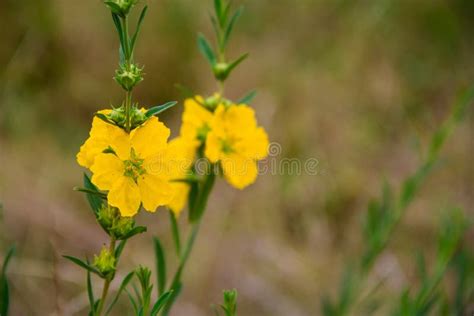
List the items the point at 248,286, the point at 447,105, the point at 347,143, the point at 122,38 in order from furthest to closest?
the point at 447,105 < the point at 347,143 < the point at 248,286 < the point at 122,38

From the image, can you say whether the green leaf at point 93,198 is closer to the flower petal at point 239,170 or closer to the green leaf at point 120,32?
the green leaf at point 120,32

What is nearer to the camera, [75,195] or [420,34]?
[75,195]

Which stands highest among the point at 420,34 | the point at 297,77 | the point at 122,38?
the point at 420,34

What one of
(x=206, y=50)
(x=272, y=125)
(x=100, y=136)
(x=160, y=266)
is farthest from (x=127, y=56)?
(x=272, y=125)

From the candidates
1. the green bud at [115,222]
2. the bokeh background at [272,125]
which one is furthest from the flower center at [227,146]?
the bokeh background at [272,125]

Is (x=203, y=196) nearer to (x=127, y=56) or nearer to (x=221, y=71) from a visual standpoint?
(x=221, y=71)

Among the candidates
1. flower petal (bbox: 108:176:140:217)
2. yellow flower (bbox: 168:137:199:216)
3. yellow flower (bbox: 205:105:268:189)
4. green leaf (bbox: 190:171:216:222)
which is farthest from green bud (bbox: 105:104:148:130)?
green leaf (bbox: 190:171:216:222)

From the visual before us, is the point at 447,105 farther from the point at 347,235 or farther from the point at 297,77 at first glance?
the point at 347,235

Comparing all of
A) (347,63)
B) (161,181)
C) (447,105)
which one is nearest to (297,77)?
(347,63)
